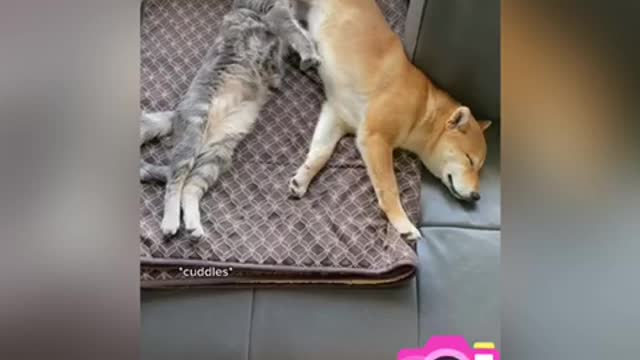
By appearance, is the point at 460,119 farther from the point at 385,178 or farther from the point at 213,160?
the point at 213,160

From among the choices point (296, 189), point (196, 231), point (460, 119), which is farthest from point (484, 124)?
point (196, 231)

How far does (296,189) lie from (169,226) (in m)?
0.15

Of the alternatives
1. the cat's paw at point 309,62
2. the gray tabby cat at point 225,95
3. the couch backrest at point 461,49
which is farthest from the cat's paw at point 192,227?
the couch backrest at point 461,49

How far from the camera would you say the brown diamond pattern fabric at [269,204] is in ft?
3.09

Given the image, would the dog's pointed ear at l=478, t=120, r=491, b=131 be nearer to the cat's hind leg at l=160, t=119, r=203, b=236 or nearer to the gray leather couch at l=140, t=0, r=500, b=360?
the gray leather couch at l=140, t=0, r=500, b=360

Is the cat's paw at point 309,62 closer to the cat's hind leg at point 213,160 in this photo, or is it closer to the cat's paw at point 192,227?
the cat's hind leg at point 213,160

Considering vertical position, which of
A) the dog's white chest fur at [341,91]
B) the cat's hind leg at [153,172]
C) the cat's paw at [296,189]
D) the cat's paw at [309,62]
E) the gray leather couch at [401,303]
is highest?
the cat's paw at [309,62]

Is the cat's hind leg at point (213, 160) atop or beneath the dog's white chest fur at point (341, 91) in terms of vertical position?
beneath

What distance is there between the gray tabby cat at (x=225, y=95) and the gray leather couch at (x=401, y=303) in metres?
0.11

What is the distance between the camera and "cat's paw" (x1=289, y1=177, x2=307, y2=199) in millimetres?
966
